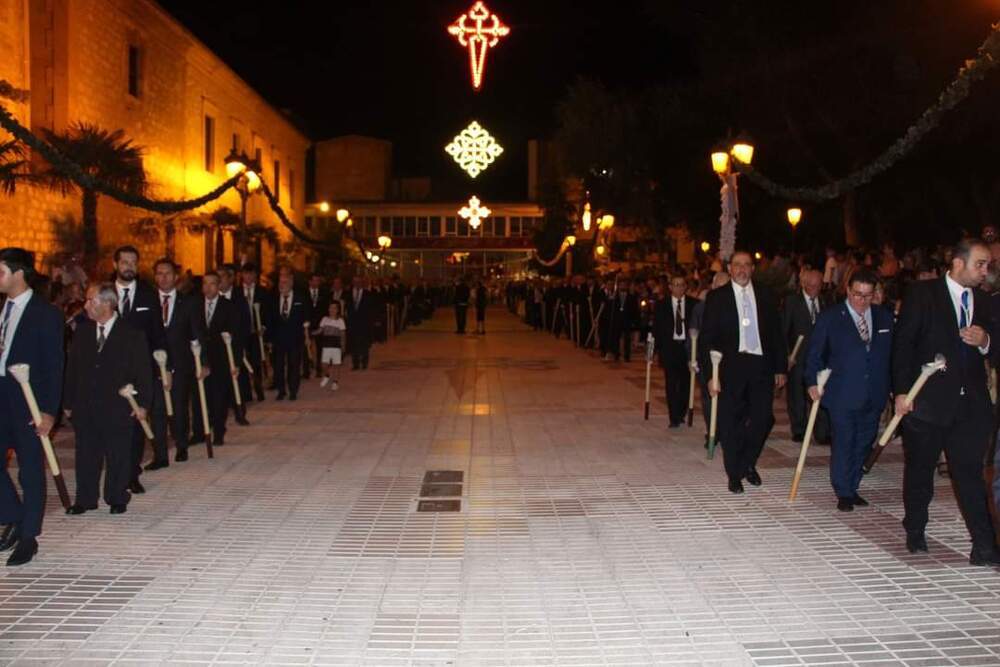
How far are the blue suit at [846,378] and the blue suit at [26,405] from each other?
541cm

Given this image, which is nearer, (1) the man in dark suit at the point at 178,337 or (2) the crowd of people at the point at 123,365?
(2) the crowd of people at the point at 123,365

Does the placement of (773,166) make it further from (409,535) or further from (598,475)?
(409,535)

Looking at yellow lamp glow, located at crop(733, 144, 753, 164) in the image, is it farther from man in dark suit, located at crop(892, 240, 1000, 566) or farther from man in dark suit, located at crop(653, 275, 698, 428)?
man in dark suit, located at crop(892, 240, 1000, 566)

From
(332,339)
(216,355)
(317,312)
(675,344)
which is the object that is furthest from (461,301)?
(216,355)

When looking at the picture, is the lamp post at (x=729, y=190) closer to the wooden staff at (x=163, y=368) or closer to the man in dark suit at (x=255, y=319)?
the man in dark suit at (x=255, y=319)

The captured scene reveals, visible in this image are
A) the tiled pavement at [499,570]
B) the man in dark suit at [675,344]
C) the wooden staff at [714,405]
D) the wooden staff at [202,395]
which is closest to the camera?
the tiled pavement at [499,570]

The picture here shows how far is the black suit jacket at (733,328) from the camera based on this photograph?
8.11 m

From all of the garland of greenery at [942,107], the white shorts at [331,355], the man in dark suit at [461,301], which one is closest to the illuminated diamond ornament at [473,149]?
the man in dark suit at [461,301]

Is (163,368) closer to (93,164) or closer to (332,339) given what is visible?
(332,339)

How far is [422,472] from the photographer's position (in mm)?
8875

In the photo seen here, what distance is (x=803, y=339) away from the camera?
10.4 metres

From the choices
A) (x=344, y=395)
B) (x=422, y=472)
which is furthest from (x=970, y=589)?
(x=344, y=395)

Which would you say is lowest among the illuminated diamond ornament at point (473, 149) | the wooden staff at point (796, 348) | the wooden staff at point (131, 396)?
the wooden staff at point (131, 396)

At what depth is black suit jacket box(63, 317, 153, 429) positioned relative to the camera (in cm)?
723
